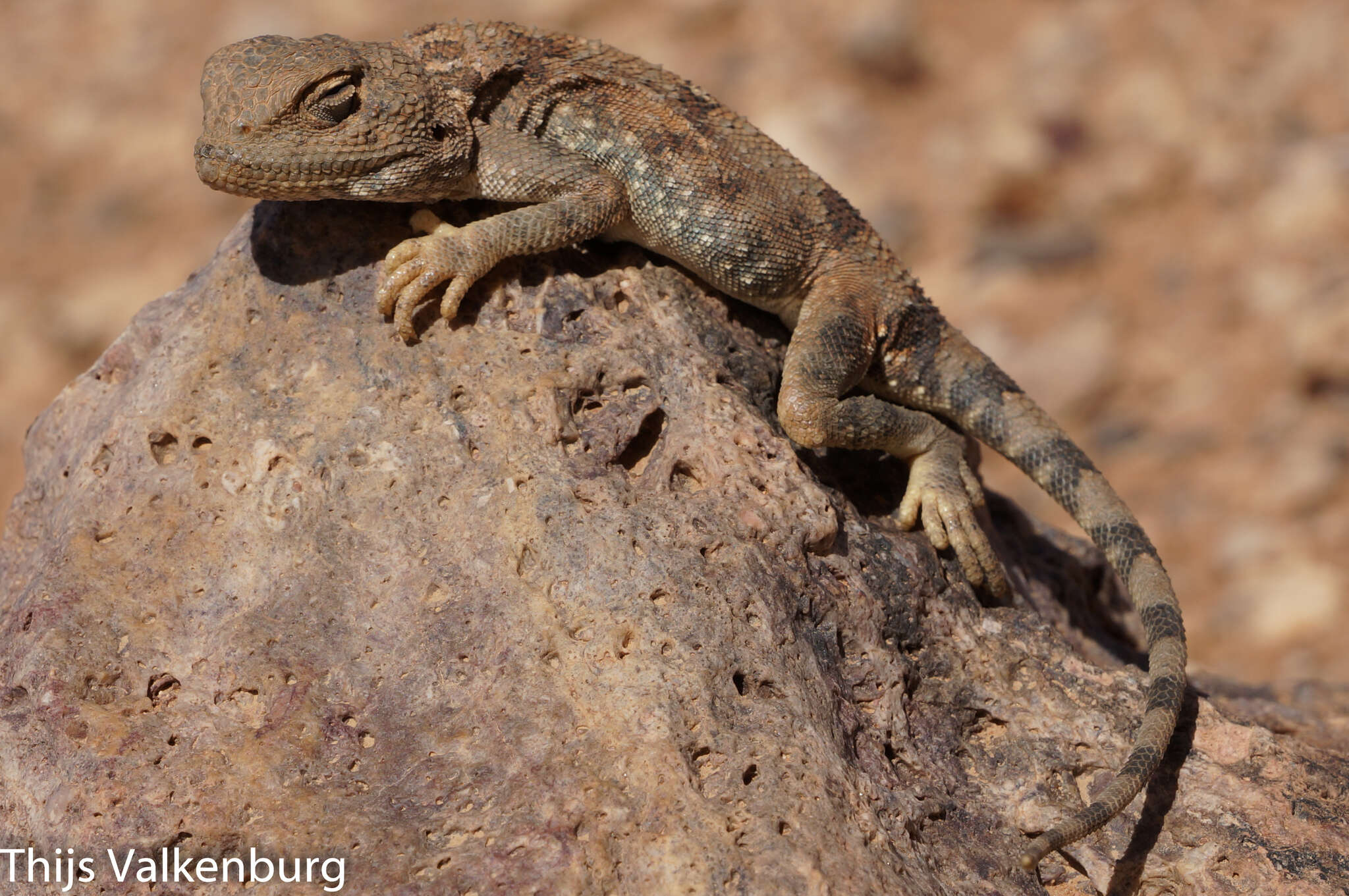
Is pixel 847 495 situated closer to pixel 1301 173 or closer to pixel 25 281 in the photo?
pixel 1301 173

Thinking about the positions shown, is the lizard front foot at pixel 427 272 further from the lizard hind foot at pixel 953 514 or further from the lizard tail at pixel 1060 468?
the lizard tail at pixel 1060 468

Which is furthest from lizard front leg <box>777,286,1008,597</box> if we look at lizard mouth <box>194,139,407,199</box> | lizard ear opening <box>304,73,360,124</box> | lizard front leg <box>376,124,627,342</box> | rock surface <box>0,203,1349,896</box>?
lizard ear opening <box>304,73,360,124</box>

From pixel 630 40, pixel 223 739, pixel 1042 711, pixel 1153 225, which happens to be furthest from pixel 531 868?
pixel 630 40

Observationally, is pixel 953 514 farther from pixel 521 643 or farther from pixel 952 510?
pixel 521 643

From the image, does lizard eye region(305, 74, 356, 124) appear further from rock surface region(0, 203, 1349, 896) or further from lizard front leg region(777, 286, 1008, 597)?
lizard front leg region(777, 286, 1008, 597)

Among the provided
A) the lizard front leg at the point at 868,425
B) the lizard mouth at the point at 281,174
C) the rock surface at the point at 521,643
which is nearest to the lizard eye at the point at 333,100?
the lizard mouth at the point at 281,174

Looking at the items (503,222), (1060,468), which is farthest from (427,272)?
(1060,468)

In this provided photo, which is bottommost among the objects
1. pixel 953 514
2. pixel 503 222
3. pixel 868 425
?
pixel 953 514
